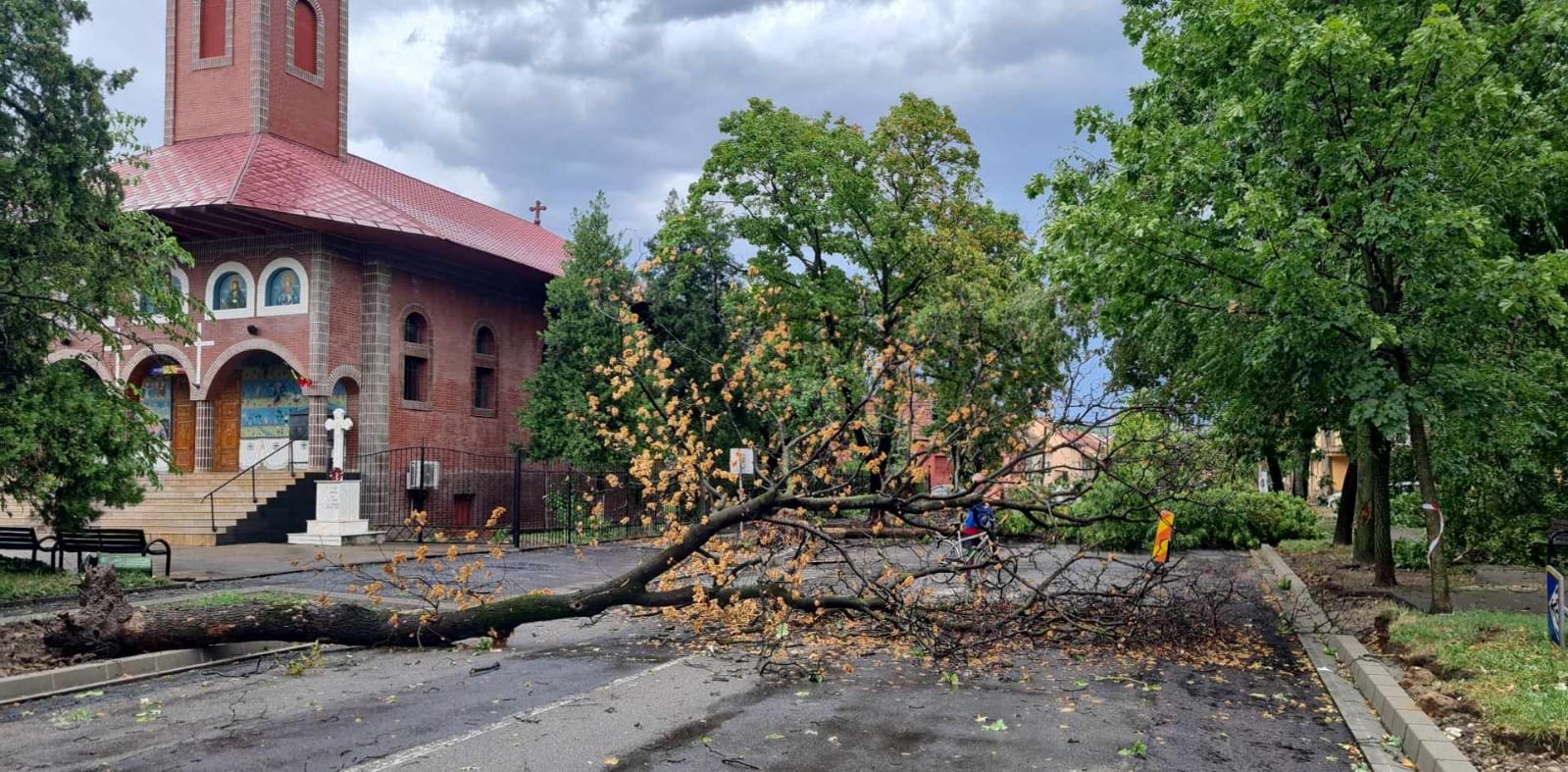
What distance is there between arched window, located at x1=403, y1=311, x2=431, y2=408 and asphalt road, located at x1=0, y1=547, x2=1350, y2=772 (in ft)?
69.9

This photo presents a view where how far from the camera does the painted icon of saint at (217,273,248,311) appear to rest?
28.6 m

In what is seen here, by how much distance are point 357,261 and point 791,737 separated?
2554 centimetres

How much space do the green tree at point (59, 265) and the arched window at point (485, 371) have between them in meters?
17.8

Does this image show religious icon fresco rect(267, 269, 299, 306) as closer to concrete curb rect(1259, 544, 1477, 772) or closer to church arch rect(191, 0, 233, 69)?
church arch rect(191, 0, 233, 69)

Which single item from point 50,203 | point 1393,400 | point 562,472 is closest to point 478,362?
point 562,472

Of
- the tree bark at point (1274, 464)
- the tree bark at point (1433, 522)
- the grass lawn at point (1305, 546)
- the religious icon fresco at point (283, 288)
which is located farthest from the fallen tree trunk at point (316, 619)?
the religious icon fresco at point (283, 288)

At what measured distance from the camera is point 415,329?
3081 cm

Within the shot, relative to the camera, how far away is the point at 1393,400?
10.8 metres

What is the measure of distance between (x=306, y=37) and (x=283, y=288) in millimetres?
9458

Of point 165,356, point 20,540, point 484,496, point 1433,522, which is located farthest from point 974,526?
point 165,356

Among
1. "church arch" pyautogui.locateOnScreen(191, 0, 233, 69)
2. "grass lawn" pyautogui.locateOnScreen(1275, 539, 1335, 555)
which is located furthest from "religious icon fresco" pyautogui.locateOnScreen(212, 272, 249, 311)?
"grass lawn" pyautogui.locateOnScreen(1275, 539, 1335, 555)

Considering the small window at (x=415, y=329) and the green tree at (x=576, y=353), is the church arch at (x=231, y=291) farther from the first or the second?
the green tree at (x=576, y=353)

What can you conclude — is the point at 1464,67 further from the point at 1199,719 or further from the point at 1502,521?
the point at 1502,521

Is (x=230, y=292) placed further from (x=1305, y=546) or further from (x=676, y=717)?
(x=1305, y=546)
